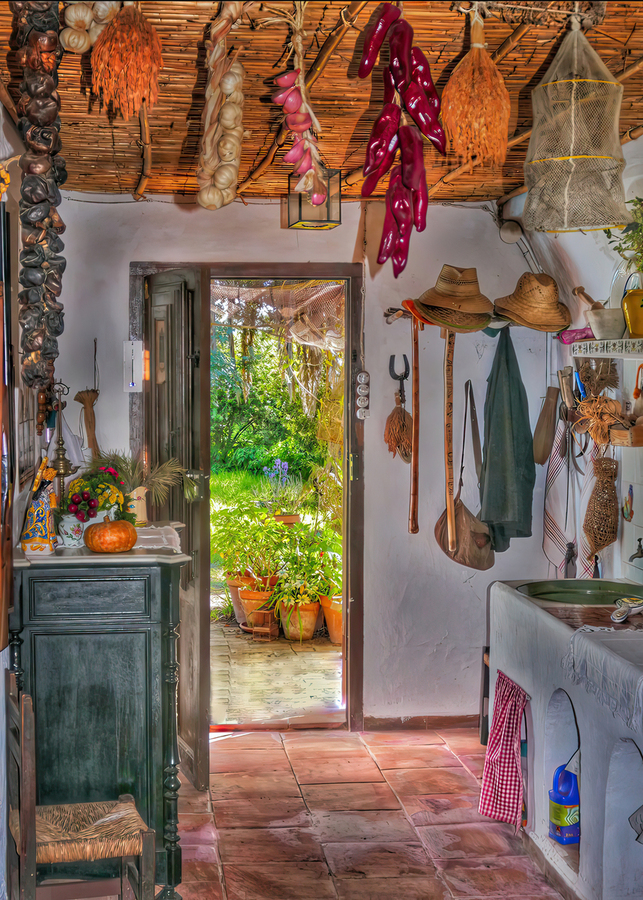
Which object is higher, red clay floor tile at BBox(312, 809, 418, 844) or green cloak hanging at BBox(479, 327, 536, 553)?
green cloak hanging at BBox(479, 327, 536, 553)

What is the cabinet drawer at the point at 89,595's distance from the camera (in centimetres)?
301

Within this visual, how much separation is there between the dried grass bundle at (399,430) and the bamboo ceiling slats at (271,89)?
45.2 inches

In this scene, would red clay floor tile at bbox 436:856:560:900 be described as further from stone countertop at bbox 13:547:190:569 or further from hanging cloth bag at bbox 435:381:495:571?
hanging cloth bag at bbox 435:381:495:571

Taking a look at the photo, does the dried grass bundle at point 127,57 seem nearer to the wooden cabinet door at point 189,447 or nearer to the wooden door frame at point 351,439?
the wooden cabinet door at point 189,447

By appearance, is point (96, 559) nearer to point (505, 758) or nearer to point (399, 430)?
point (505, 758)

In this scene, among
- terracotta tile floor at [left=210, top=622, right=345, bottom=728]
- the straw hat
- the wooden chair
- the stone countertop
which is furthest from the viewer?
terracotta tile floor at [left=210, top=622, right=345, bottom=728]

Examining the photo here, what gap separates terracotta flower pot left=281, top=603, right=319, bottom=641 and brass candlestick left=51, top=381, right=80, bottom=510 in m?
2.62

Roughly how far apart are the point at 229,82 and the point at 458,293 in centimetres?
211

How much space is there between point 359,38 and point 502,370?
2.34 meters

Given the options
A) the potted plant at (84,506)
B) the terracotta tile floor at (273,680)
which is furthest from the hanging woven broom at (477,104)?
the terracotta tile floor at (273,680)

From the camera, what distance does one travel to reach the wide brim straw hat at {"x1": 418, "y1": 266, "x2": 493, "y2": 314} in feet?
14.1

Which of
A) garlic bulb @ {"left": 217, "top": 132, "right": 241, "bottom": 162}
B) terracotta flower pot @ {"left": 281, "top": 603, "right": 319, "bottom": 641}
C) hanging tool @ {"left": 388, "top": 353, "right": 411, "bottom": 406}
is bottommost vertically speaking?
terracotta flower pot @ {"left": 281, "top": 603, "right": 319, "bottom": 641}

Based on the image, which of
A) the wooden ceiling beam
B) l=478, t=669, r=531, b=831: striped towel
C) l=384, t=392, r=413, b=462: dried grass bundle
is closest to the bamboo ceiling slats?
the wooden ceiling beam

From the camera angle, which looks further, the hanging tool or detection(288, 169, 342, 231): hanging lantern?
the hanging tool
